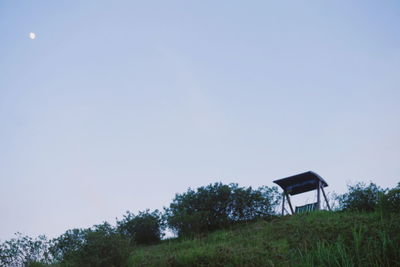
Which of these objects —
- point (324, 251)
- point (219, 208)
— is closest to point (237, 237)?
point (219, 208)

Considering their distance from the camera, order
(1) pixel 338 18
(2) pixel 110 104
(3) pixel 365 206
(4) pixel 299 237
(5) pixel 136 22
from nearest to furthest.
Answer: (4) pixel 299 237 → (3) pixel 365 206 → (1) pixel 338 18 → (5) pixel 136 22 → (2) pixel 110 104

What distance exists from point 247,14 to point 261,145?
5.52m

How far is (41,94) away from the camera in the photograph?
961 cm

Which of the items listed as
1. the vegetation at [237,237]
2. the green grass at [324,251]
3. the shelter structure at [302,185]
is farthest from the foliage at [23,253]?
the shelter structure at [302,185]

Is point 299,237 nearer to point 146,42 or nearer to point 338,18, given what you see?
point 338,18

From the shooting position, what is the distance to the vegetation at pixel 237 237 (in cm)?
359

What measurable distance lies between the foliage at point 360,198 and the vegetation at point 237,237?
3cm

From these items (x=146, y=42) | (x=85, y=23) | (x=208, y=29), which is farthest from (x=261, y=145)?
(x=85, y=23)

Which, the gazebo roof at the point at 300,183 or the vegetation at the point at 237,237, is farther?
the gazebo roof at the point at 300,183

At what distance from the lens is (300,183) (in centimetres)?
1094

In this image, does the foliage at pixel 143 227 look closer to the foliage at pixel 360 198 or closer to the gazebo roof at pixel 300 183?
the gazebo roof at pixel 300 183

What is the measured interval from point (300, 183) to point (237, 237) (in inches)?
205

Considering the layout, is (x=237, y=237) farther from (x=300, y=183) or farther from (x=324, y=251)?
(x=300, y=183)

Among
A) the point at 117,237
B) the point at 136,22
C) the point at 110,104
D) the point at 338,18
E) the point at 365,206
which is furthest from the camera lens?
the point at 110,104
